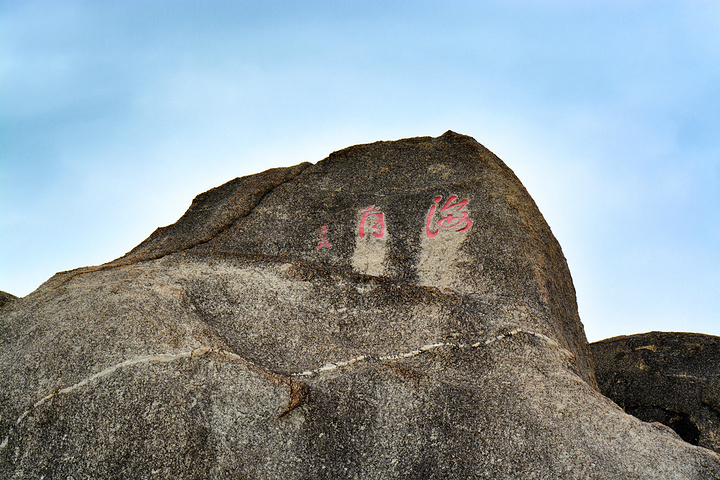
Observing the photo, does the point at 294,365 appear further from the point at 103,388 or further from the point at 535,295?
the point at 535,295

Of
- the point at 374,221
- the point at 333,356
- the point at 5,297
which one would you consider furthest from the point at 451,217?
the point at 5,297

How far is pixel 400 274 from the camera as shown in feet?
18.6

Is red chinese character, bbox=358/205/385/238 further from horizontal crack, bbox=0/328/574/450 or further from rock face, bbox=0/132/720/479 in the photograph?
horizontal crack, bbox=0/328/574/450

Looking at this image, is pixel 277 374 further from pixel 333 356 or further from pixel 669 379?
pixel 669 379

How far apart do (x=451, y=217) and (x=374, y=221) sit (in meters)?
0.69

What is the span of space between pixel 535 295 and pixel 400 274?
3.54 feet

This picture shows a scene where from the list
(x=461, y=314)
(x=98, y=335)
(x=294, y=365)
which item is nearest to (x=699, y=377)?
(x=461, y=314)

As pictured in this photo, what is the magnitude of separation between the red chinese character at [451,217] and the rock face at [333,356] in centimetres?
2

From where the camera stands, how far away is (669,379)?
859 cm

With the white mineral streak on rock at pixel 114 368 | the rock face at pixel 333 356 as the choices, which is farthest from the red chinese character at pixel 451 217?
the white mineral streak on rock at pixel 114 368

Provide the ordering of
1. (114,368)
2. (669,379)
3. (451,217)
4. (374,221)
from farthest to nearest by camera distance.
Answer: (669,379), (374,221), (451,217), (114,368)

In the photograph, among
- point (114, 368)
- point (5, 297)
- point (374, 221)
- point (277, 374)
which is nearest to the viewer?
point (114, 368)

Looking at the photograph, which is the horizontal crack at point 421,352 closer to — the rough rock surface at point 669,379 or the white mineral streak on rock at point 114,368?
the white mineral streak on rock at point 114,368

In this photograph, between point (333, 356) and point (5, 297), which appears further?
point (5, 297)
